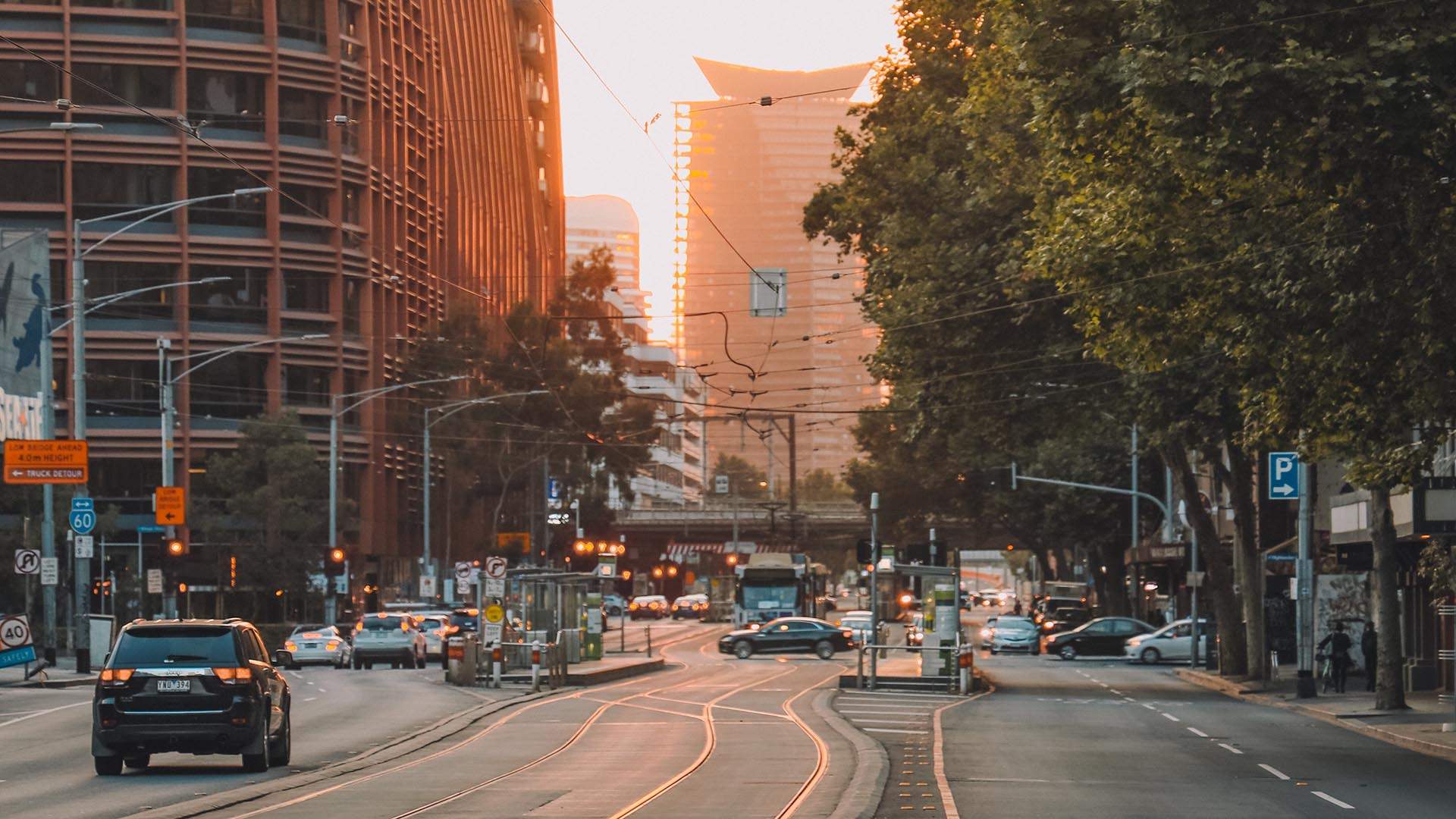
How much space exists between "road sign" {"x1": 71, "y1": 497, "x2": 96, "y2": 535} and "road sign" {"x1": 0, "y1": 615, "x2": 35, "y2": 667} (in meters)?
5.34

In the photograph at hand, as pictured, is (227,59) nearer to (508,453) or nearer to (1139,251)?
(508,453)

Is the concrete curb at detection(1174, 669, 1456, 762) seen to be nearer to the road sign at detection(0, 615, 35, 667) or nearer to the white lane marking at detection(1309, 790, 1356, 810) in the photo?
the white lane marking at detection(1309, 790, 1356, 810)

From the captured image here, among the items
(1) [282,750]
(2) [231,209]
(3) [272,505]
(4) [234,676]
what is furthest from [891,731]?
(2) [231,209]

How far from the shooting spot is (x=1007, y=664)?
60062mm

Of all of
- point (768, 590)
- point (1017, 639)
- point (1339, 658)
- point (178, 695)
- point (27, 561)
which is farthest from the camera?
point (768, 590)

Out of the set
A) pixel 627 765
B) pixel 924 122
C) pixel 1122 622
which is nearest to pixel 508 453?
pixel 1122 622

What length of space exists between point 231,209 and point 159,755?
5912cm

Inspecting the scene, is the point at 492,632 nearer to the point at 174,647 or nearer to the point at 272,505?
the point at 174,647

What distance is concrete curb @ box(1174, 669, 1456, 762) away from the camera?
25969 millimetres

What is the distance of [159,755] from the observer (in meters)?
23.8

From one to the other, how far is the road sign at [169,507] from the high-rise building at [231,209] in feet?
79.1

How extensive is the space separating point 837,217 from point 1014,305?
1092 cm

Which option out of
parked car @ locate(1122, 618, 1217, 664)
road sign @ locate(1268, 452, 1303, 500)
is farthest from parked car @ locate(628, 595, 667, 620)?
road sign @ locate(1268, 452, 1303, 500)

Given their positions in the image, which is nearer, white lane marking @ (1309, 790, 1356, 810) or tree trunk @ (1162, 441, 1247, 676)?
white lane marking @ (1309, 790, 1356, 810)
